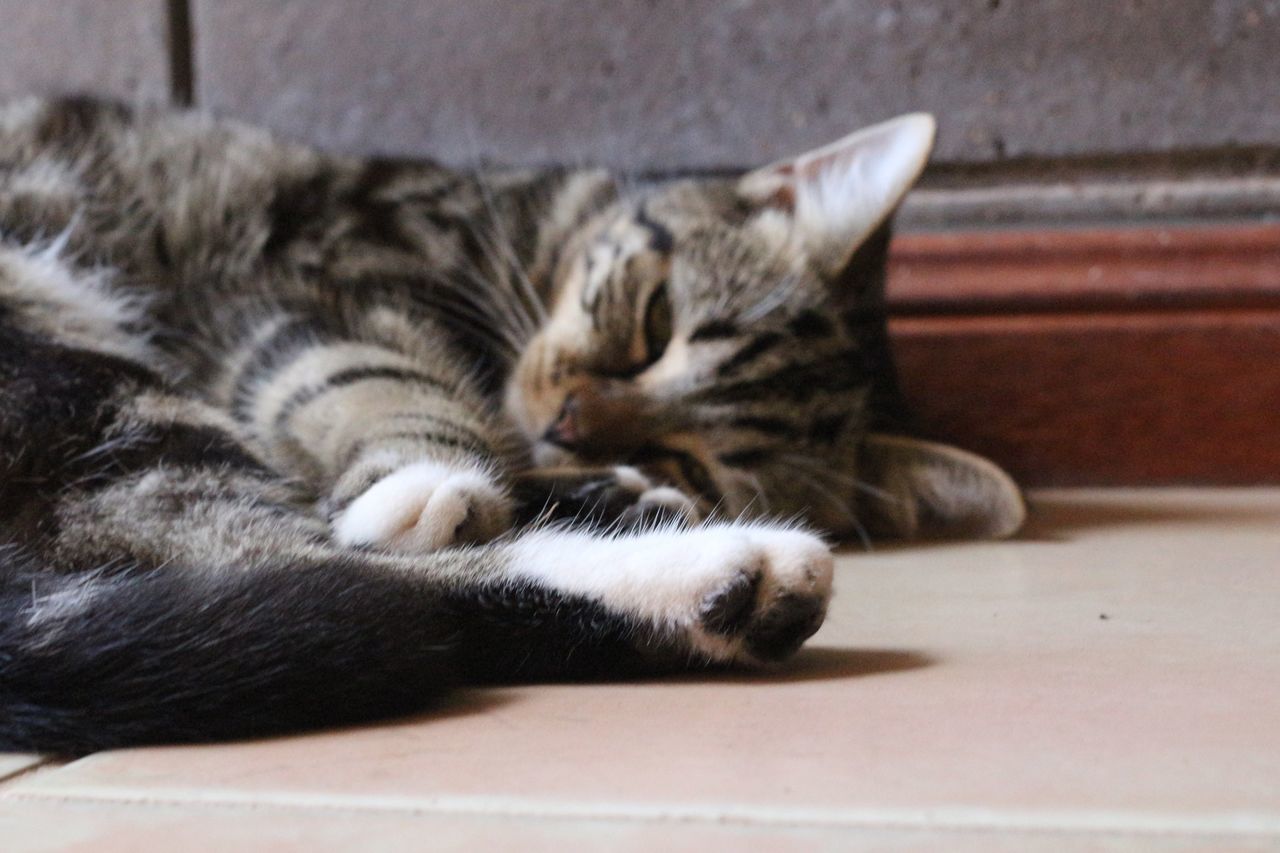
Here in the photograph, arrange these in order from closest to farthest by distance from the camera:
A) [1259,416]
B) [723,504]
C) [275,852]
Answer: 1. [275,852]
2. [723,504]
3. [1259,416]

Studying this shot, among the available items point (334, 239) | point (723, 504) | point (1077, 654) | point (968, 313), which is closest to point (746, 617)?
point (1077, 654)

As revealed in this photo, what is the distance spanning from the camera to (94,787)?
20.4 inches

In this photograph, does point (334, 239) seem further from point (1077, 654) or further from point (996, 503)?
point (1077, 654)

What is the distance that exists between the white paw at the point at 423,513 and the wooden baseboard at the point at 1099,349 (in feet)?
2.89

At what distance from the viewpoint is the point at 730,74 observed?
1653 mm

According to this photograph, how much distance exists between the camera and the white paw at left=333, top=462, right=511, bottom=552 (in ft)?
2.61

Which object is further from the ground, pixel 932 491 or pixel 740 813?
pixel 740 813

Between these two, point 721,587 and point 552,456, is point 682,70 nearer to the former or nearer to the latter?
point 552,456

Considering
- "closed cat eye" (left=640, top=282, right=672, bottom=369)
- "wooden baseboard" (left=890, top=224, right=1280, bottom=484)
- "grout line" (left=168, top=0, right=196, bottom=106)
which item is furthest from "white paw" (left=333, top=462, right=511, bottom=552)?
"grout line" (left=168, top=0, right=196, bottom=106)

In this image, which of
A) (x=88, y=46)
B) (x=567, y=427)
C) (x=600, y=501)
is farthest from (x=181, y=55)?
(x=600, y=501)

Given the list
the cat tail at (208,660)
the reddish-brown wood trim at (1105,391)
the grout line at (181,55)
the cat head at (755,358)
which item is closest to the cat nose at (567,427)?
the cat head at (755,358)

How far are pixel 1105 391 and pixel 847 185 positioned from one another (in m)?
0.54

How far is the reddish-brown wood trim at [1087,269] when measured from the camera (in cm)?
154

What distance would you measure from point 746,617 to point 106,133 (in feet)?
3.55
